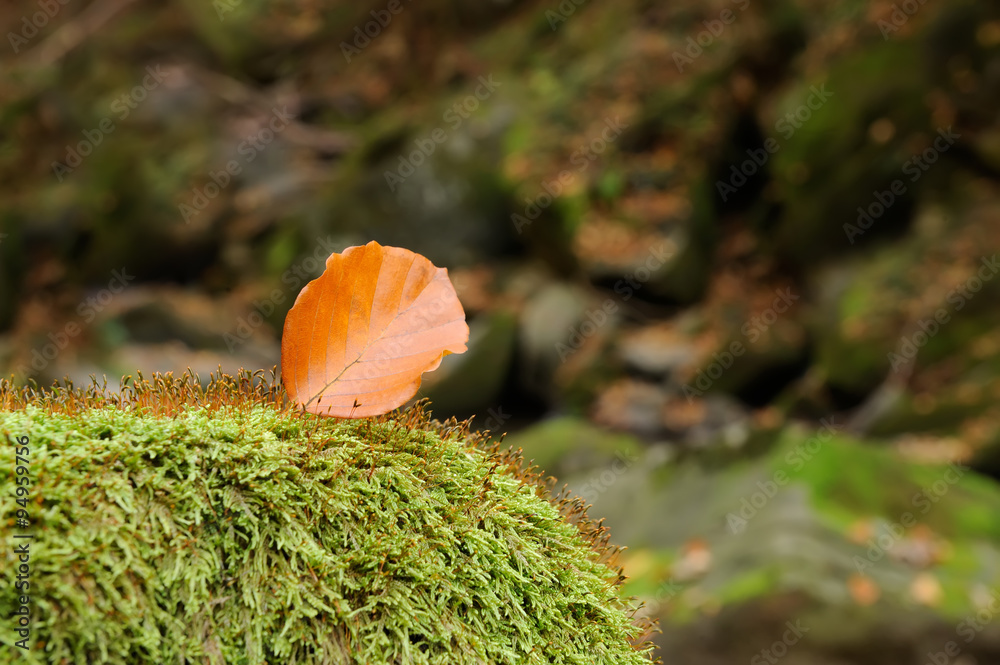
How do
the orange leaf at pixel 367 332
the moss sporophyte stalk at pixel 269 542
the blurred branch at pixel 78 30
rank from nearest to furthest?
the moss sporophyte stalk at pixel 269 542
the orange leaf at pixel 367 332
the blurred branch at pixel 78 30

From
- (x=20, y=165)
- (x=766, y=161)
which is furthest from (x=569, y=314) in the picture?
(x=20, y=165)

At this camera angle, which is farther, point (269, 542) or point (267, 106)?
point (267, 106)

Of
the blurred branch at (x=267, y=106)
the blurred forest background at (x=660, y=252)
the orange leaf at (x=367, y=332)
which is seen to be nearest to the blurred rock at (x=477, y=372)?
the blurred forest background at (x=660, y=252)

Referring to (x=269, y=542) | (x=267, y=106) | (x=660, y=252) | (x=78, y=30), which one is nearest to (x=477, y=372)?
(x=660, y=252)

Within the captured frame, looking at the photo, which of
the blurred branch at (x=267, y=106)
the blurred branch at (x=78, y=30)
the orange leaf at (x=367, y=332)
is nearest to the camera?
the orange leaf at (x=367, y=332)

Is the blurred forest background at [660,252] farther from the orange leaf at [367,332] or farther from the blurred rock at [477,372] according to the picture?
the orange leaf at [367,332]

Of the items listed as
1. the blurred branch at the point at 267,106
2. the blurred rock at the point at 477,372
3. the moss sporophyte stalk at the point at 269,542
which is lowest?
the blurred rock at the point at 477,372

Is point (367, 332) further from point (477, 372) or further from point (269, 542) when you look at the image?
point (477, 372)

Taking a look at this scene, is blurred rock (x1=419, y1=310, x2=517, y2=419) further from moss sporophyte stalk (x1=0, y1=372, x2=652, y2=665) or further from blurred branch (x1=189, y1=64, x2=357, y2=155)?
moss sporophyte stalk (x1=0, y1=372, x2=652, y2=665)
